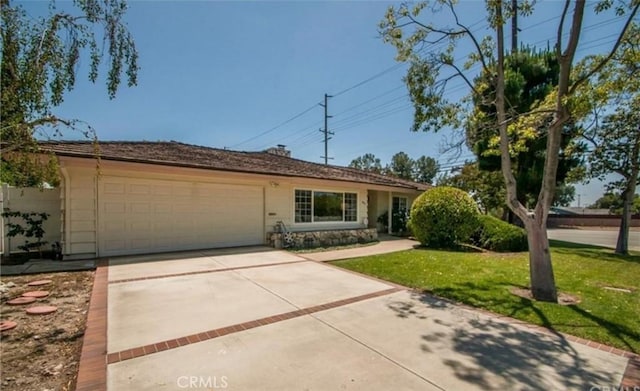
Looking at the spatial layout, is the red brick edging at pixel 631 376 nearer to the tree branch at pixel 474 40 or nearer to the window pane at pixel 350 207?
the tree branch at pixel 474 40

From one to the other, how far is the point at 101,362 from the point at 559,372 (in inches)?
190

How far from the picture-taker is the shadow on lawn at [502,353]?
119 inches

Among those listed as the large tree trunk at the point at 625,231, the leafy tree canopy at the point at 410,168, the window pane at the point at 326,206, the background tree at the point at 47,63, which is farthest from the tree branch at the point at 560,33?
the leafy tree canopy at the point at 410,168

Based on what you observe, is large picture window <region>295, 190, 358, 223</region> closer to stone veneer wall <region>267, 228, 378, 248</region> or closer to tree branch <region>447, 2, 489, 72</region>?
stone veneer wall <region>267, 228, 378, 248</region>

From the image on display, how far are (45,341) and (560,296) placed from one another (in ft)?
27.8

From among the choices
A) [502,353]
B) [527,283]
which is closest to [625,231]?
[527,283]

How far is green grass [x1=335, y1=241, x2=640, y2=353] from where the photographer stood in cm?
450

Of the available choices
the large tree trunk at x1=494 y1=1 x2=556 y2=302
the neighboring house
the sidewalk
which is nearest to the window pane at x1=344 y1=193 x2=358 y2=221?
the neighboring house

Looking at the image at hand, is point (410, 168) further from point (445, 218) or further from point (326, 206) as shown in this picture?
point (445, 218)

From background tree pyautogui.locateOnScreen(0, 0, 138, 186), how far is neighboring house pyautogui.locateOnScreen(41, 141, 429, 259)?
1.97 meters

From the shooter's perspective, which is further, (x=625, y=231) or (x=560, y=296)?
(x=625, y=231)

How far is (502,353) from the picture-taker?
357cm
